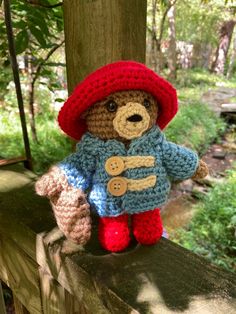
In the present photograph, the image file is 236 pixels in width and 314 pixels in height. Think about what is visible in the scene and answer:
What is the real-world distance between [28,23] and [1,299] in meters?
1.03

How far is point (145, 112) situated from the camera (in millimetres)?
670

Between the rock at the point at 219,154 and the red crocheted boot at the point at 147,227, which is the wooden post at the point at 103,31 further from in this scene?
the rock at the point at 219,154

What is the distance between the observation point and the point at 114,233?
0.71 metres

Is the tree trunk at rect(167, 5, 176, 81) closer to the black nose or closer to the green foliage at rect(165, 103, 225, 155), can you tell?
the green foliage at rect(165, 103, 225, 155)

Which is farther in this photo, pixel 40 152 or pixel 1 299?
pixel 40 152

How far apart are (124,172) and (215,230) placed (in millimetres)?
2487

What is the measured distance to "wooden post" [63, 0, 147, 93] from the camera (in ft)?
2.69

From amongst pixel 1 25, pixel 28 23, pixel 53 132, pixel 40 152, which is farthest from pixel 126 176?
pixel 53 132

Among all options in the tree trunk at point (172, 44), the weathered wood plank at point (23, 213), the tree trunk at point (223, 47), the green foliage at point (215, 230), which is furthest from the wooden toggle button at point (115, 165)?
the tree trunk at point (223, 47)

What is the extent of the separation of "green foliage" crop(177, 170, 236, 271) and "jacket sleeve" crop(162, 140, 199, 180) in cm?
202

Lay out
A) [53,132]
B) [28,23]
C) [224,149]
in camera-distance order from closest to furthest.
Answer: [28,23] < [53,132] < [224,149]

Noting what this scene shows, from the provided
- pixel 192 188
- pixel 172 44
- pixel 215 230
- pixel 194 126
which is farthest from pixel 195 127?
pixel 172 44

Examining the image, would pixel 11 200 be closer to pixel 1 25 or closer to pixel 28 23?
pixel 28 23

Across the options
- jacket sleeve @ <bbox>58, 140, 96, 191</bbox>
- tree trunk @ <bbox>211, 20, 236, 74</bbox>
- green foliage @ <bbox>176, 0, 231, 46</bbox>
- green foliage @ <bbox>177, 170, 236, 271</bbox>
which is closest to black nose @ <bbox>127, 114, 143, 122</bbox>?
jacket sleeve @ <bbox>58, 140, 96, 191</bbox>
